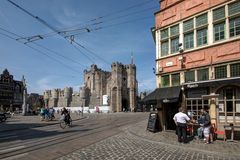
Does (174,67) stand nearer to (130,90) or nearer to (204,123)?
(204,123)

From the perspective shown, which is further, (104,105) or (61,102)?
(61,102)

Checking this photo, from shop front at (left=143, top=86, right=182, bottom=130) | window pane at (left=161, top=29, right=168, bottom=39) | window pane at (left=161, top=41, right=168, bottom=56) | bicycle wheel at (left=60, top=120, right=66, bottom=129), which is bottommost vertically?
bicycle wheel at (left=60, top=120, right=66, bottom=129)

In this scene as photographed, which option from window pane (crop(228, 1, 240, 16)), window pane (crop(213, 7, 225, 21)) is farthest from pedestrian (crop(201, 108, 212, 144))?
window pane (crop(228, 1, 240, 16))

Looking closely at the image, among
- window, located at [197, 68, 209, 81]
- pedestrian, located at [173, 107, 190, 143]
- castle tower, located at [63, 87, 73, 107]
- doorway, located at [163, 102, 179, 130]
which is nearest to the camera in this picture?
pedestrian, located at [173, 107, 190, 143]

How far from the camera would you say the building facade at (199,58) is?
14.1m

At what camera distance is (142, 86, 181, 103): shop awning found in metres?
16.1

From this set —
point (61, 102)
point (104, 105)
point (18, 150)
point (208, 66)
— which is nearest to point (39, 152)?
point (18, 150)

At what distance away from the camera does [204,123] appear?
13180 mm

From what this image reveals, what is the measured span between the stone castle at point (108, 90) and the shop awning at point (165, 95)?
64.3 metres

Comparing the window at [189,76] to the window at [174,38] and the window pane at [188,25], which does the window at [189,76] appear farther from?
the window pane at [188,25]

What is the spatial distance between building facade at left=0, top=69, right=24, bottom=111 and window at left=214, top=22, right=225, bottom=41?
8872 centimetres

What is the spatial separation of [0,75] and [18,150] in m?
92.0

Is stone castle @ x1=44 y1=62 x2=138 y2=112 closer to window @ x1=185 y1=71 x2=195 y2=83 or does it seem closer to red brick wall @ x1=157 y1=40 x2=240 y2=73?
red brick wall @ x1=157 y1=40 x2=240 y2=73

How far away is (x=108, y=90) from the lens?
87.8 meters
